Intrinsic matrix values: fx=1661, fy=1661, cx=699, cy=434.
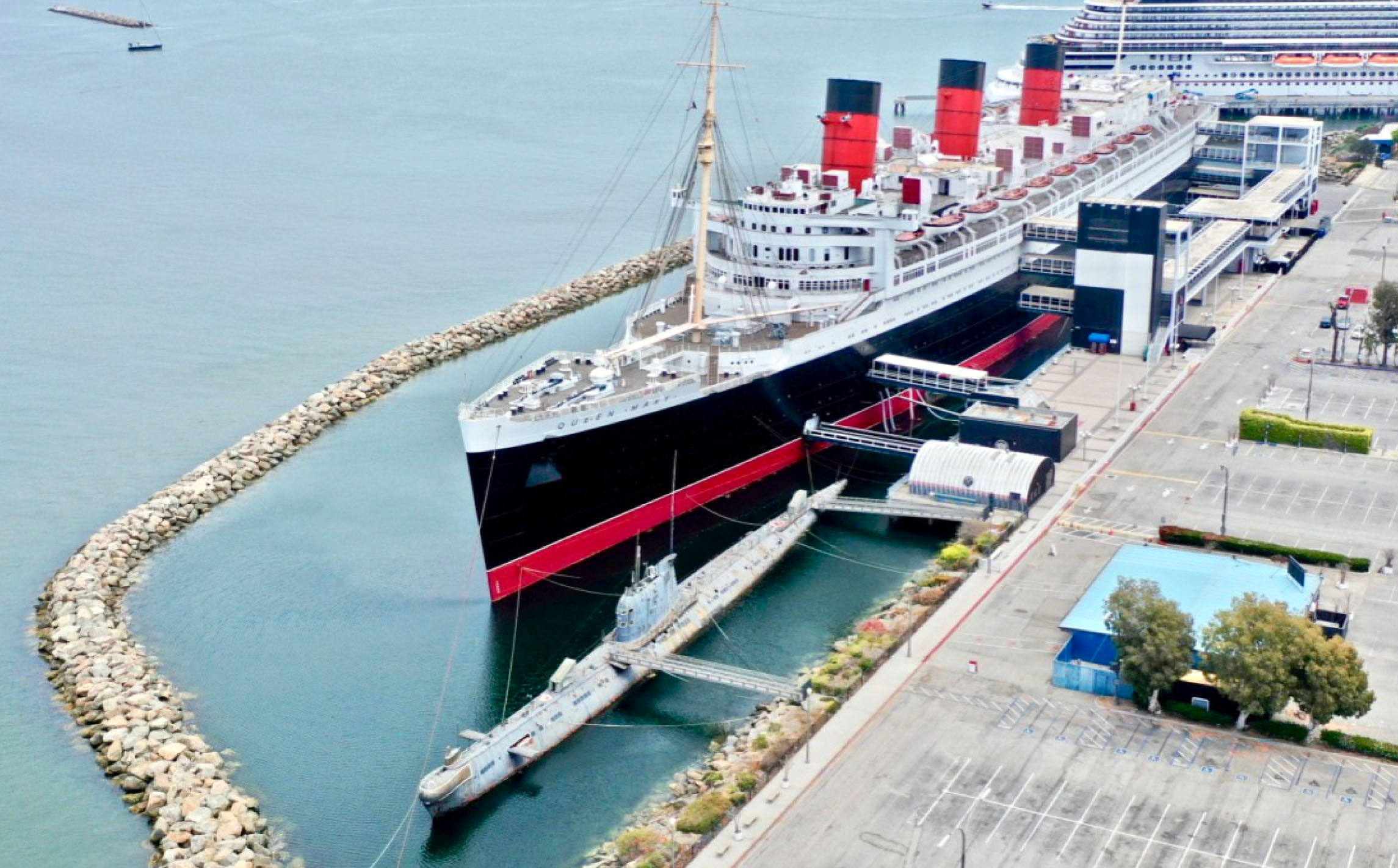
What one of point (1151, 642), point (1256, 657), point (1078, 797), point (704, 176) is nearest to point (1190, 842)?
point (1078, 797)

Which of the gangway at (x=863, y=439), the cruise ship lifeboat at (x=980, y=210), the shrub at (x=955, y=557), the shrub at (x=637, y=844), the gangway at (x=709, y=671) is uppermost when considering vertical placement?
the cruise ship lifeboat at (x=980, y=210)

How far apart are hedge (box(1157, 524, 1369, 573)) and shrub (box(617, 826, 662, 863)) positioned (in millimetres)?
23535

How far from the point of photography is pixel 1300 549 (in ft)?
175

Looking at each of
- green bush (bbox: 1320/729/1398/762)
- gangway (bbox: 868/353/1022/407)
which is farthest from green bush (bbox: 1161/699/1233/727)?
gangway (bbox: 868/353/1022/407)

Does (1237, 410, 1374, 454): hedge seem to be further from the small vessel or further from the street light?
the street light

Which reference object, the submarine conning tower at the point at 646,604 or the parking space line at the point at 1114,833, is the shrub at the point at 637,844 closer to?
the parking space line at the point at 1114,833

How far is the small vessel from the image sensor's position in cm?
4338

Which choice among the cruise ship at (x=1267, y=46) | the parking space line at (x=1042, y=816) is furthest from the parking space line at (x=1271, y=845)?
the cruise ship at (x=1267, y=46)

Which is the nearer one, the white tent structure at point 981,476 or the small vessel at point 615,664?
the small vessel at point 615,664

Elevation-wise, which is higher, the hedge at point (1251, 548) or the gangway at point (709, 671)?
the hedge at point (1251, 548)

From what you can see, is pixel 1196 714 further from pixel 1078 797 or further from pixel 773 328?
pixel 773 328

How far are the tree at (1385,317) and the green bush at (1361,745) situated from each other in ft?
122

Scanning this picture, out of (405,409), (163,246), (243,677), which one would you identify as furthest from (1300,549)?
(163,246)

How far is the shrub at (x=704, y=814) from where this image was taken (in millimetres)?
39031
